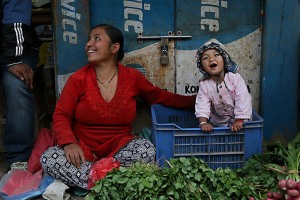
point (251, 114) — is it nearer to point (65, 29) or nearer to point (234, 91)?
point (234, 91)

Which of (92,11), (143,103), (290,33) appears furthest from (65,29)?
(290,33)

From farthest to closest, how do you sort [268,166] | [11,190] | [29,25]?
1. [29,25]
2. [11,190]
3. [268,166]

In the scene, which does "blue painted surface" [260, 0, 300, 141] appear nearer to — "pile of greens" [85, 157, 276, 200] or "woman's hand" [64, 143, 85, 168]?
"pile of greens" [85, 157, 276, 200]

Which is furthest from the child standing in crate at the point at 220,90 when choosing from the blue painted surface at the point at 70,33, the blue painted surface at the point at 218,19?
the blue painted surface at the point at 70,33

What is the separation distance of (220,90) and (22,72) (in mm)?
1698

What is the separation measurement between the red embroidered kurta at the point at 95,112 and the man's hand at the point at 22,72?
0.34 m

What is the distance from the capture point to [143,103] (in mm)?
4590

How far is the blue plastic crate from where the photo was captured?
144 inches

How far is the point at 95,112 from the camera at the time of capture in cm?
395

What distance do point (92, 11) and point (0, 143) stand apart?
5.42 ft

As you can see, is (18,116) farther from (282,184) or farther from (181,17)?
(282,184)

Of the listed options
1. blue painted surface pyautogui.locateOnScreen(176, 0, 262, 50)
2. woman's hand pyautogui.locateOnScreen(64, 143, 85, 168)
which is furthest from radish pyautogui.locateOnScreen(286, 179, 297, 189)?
blue painted surface pyautogui.locateOnScreen(176, 0, 262, 50)

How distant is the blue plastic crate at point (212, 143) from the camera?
3652mm

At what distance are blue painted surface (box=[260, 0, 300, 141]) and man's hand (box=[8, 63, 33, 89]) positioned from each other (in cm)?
214
